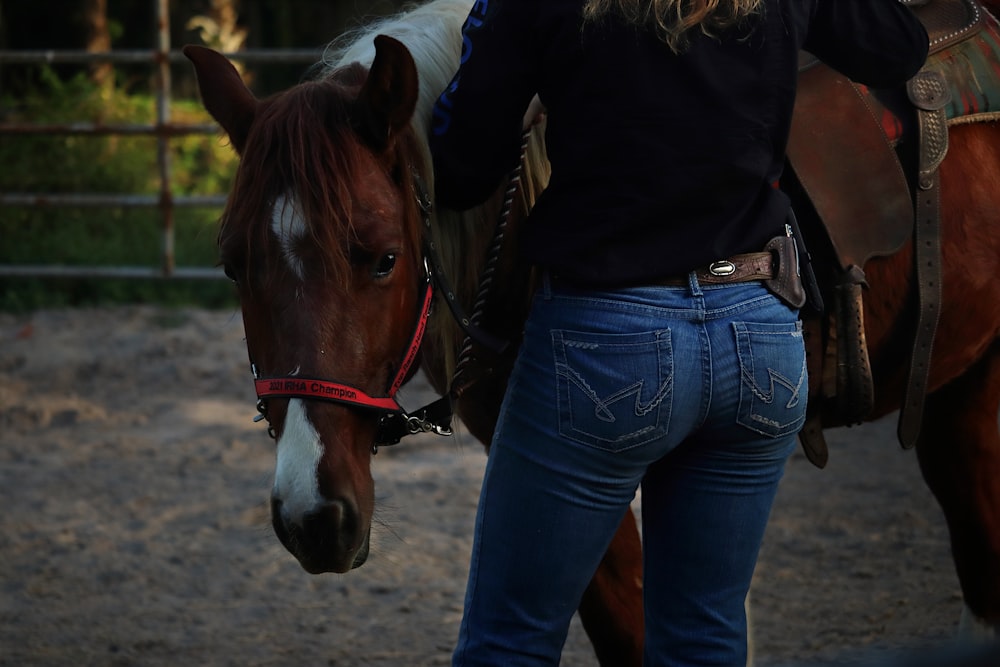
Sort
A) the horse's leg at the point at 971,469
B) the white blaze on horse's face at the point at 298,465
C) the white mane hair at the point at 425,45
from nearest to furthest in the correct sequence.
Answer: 1. the white blaze on horse's face at the point at 298,465
2. the white mane hair at the point at 425,45
3. the horse's leg at the point at 971,469

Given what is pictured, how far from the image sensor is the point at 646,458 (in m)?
1.46

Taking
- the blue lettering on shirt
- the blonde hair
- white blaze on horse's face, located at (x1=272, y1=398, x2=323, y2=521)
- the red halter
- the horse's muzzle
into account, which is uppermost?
the blonde hair

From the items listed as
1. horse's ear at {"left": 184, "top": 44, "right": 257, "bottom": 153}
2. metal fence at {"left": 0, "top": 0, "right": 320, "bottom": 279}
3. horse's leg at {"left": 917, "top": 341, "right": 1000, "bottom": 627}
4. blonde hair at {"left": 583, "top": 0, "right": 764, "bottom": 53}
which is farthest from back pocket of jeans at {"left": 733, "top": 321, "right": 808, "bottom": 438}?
metal fence at {"left": 0, "top": 0, "right": 320, "bottom": 279}

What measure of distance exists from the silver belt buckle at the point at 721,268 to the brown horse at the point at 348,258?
0.48 meters

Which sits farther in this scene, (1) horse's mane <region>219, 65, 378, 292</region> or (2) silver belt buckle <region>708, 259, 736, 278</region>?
(1) horse's mane <region>219, 65, 378, 292</region>

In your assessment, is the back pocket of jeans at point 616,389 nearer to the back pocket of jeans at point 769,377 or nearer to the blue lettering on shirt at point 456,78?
the back pocket of jeans at point 769,377

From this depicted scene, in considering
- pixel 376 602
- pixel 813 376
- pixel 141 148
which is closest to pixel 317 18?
pixel 141 148

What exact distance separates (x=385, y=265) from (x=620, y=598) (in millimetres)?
912

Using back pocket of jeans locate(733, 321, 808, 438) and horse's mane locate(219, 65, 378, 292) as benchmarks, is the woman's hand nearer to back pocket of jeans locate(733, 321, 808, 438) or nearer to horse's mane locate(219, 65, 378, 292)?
horse's mane locate(219, 65, 378, 292)

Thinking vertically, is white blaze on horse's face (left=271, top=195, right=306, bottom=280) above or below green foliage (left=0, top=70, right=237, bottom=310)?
above

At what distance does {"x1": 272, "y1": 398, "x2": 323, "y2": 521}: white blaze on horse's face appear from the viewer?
59.4 inches

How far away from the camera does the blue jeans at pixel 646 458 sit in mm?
1429

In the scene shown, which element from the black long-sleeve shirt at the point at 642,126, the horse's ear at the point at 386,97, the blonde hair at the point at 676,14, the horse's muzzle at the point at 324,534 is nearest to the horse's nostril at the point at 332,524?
the horse's muzzle at the point at 324,534

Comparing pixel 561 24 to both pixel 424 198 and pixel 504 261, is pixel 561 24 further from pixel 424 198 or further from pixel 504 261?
pixel 504 261
